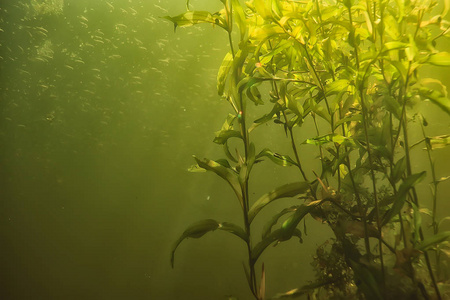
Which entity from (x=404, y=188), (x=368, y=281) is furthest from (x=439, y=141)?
(x=368, y=281)

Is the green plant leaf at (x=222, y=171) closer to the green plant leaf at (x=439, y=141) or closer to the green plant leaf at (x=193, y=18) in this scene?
the green plant leaf at (x=193, y=18)

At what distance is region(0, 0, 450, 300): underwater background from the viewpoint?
678 centimetres

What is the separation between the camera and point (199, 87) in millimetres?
7648

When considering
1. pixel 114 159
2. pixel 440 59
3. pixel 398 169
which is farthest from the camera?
pixel 114 159

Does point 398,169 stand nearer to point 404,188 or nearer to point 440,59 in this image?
point 404,188

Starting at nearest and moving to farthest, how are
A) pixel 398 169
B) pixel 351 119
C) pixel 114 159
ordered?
1. pixel 398 169
2. pixel 351 119
3. pixel 114 159

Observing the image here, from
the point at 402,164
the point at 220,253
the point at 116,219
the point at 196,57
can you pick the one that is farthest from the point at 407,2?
the point at 116,219

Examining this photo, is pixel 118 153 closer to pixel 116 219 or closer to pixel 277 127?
pixel 116 219

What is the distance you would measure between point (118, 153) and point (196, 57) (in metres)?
4.13

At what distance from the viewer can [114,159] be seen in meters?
9.35

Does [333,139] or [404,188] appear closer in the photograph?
[404,188]

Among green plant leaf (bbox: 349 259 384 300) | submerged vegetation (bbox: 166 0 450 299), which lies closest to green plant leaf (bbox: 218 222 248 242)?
submerged vegetation (bbox: 166 0 450 299)

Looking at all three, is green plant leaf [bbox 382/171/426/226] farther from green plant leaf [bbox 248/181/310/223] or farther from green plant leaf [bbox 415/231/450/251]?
green plant leaf [bbox 248/181/310/223]

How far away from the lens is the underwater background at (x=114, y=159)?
6.78 m
